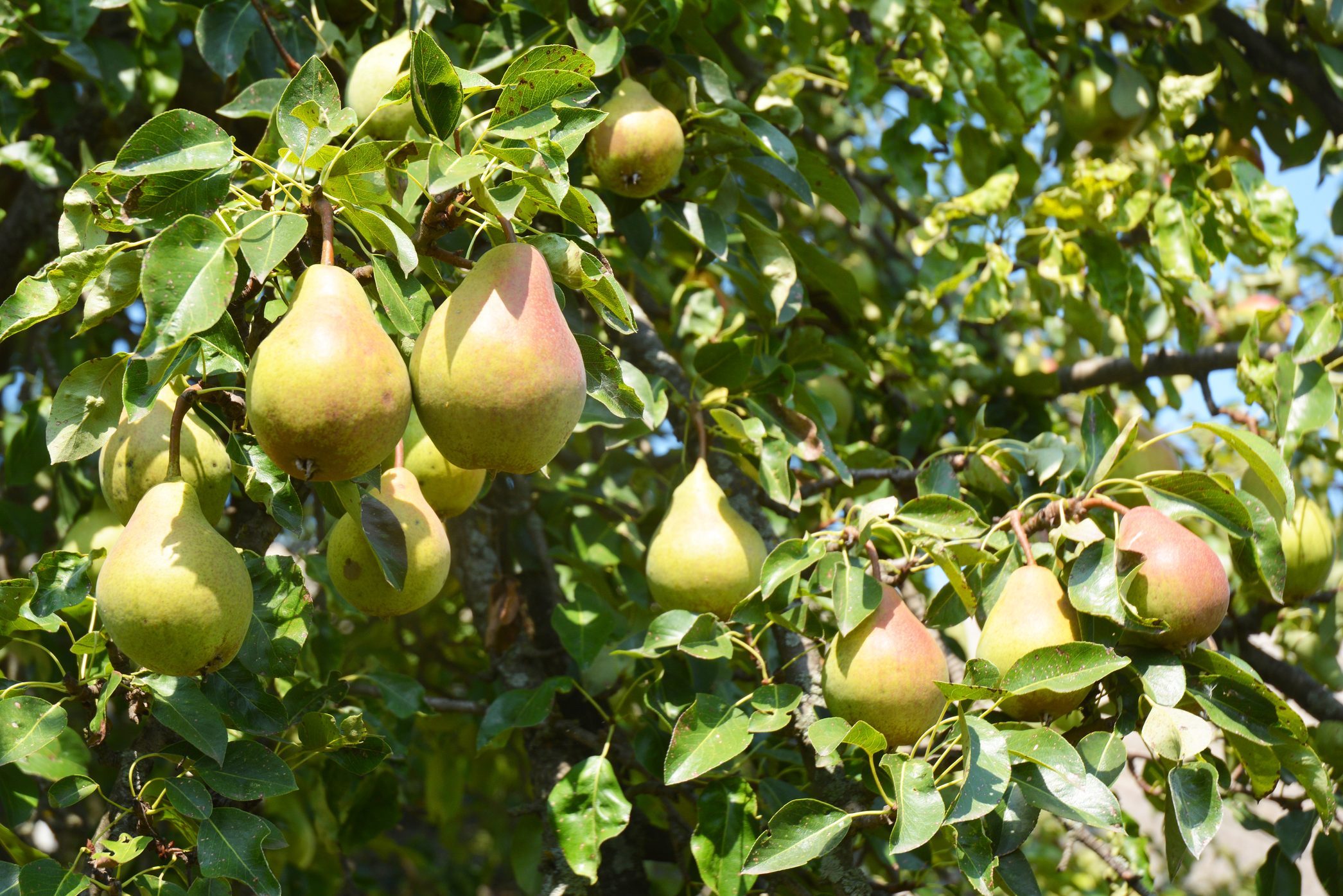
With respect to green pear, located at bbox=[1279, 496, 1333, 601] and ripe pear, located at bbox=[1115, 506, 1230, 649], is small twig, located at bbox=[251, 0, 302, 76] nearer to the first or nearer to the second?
ripe pear, located at bbox=[1115, 506, 1230, 649]

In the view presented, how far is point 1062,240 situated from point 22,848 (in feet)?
7.06

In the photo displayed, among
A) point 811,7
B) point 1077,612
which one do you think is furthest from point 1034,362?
point 1077,612

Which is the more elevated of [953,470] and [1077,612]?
[1077,612]

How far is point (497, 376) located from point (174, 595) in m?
0.37

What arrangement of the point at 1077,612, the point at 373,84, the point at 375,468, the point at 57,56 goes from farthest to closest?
the point at 57,56
the point at 373,84
the point at 1077,612
the point at 375,468

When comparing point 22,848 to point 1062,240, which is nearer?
point 22,848

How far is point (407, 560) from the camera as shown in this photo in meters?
1.24

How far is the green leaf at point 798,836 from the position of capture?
1.28 metres

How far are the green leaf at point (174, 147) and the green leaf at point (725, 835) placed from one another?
3.36ft

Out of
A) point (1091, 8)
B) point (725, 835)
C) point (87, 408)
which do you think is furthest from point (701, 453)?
point (1091, 8)

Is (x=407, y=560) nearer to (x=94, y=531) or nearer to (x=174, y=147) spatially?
(x=174, y=147)

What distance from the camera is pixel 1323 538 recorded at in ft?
6.46

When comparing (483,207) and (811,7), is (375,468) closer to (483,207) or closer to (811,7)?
(483,207)

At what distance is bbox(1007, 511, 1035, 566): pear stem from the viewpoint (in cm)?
146
